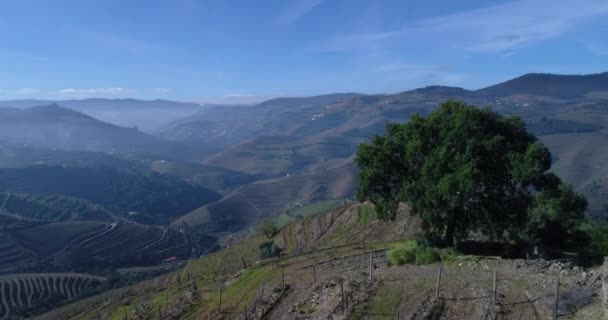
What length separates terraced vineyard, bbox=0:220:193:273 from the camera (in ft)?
425

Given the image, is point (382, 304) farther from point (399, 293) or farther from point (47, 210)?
point (47, 210)

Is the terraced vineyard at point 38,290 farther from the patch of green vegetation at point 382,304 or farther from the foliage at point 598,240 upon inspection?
the foliage at point 598,240

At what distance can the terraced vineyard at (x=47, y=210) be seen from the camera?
595ft

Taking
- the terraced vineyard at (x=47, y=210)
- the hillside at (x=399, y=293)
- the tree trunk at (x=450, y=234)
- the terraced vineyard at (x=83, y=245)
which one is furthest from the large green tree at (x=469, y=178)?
the terraced vineyard at (x=47, y=210)

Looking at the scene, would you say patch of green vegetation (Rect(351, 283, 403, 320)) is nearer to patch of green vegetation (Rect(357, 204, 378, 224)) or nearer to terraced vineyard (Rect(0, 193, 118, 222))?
patch of green vegetation (Rect(357, 204, 378, 224))

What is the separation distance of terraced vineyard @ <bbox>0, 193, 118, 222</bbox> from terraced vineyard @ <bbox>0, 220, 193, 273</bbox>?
85.1 ft

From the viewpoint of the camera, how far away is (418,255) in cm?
2409

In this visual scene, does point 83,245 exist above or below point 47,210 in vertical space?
below

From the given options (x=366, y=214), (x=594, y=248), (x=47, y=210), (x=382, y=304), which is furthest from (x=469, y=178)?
(x=47, y=210)

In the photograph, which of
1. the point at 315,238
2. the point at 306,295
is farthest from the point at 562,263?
the point at 315,238

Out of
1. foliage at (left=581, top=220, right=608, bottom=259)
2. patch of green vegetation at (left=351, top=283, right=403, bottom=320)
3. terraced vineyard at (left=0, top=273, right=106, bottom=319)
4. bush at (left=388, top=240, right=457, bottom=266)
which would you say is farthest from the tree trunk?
terraced vineyard at (left=0, top=273, right=106, bottom=319)

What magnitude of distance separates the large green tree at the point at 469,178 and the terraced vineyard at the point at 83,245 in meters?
118

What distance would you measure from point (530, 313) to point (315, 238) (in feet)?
176

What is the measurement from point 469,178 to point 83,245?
144 meters
